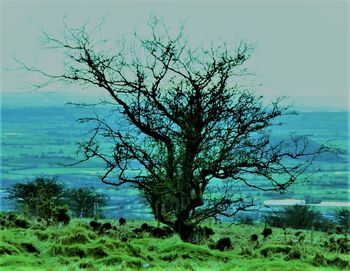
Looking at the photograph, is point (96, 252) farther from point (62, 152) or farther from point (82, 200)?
point (62, 152)

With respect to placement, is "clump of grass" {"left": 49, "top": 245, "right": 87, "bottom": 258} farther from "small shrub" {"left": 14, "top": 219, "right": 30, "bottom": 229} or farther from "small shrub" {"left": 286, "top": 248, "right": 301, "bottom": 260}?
"small shrub" {"left": 14, "top": 219, "right": 30, "bottom": 229}

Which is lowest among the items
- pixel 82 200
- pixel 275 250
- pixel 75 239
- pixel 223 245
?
pixel 275 250

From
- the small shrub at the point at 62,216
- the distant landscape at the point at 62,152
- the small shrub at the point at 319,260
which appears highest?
the distant landscape at the point at 62,152

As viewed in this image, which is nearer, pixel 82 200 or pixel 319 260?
pixel 319 260

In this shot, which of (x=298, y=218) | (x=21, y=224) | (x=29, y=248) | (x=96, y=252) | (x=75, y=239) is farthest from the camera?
(x=298, y=218)

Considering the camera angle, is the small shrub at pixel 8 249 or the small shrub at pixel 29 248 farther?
the small shrub at pixel 29 248

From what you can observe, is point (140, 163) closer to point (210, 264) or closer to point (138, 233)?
point (138, 233)

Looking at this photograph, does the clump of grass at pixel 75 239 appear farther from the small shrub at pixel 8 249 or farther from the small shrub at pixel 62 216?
the small shrub at pixel 62 216

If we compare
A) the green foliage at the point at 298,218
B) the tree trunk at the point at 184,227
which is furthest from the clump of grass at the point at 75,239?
the green foliage at the point at 298,218

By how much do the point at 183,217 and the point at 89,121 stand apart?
2.96 metres

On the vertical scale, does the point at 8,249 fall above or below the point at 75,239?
below

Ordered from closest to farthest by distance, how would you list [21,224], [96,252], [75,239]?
[96,252] → [75,239] → [21,224]

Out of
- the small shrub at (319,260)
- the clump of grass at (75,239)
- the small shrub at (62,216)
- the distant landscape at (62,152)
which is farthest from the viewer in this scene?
the distant landscape at (62,152)

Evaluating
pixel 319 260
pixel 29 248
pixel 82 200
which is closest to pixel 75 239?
pixel 29 248
